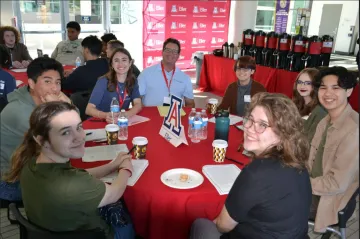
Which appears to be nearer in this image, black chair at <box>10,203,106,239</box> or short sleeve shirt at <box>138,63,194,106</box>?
black chair at <box>10,203,106,239</box>

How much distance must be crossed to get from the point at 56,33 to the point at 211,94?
12.9ft

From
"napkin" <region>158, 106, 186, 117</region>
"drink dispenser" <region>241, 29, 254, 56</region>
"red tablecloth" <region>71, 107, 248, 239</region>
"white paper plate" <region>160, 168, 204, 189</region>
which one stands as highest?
"drink dispenser" <region>241, 29, 254, 56</region>

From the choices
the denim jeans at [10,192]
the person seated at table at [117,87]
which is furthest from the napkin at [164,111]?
the denim jeans at [10,192]

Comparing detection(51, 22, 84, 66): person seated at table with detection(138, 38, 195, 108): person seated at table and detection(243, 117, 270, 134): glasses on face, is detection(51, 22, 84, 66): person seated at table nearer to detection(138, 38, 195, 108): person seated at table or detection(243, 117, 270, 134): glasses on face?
detection(138, 38, 195, 108): person seated at table

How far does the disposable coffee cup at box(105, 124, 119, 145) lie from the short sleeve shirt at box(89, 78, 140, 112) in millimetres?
873

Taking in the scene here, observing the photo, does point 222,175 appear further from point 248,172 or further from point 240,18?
point 240,18

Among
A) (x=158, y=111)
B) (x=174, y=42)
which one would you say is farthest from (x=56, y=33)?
(x=158, y=111)

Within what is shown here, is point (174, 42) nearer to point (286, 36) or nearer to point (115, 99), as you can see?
point (115, 99)

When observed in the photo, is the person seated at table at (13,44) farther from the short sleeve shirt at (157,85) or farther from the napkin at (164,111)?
the napkin at (164,111)

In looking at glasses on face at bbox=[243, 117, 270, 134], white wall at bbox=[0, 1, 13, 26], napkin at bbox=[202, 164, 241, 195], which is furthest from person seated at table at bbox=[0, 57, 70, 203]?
white wall at bbox=[0, 1, 13, 26]

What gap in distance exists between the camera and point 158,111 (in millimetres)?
2969

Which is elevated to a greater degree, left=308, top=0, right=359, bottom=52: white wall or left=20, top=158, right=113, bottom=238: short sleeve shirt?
left=308, top=0, right=359, bottom=52: white wall

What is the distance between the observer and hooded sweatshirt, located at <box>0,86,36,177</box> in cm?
212

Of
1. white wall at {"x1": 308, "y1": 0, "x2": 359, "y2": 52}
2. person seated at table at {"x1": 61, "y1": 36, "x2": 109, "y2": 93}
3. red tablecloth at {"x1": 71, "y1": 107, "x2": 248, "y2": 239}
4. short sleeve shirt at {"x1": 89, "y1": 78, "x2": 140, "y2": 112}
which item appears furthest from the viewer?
white wall at {"x1": 308, "y1": 0, "x2": 359, "y2": 52}
